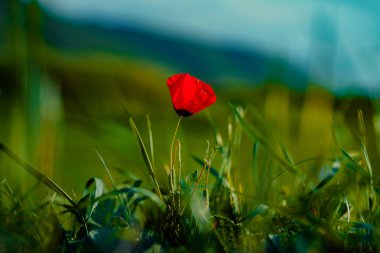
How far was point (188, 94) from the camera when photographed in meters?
0.85

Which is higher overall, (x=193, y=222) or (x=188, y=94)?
(x=188, y=94)

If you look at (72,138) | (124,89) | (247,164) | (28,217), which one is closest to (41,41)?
(28,217)

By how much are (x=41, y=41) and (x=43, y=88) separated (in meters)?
0.07

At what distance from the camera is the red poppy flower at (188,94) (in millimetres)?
843

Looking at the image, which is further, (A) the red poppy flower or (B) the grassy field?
(A) the red poppy flower

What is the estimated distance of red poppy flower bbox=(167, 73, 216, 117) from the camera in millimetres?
843

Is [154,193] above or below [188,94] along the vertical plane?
below

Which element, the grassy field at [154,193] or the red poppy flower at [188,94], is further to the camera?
the red poppy flower at [188,94]

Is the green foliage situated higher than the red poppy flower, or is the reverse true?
the red poppy flower

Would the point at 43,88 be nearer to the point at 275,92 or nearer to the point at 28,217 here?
the point at 28,217

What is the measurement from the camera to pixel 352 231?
0.81 meters

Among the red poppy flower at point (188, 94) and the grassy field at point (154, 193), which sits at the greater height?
the red poppy flower at point (188, 94)

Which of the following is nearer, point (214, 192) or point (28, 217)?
point (28, 217)

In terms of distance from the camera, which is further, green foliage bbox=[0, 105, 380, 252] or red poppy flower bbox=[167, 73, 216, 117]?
red poppy flower bbox=[167, 73, 216, 117]
